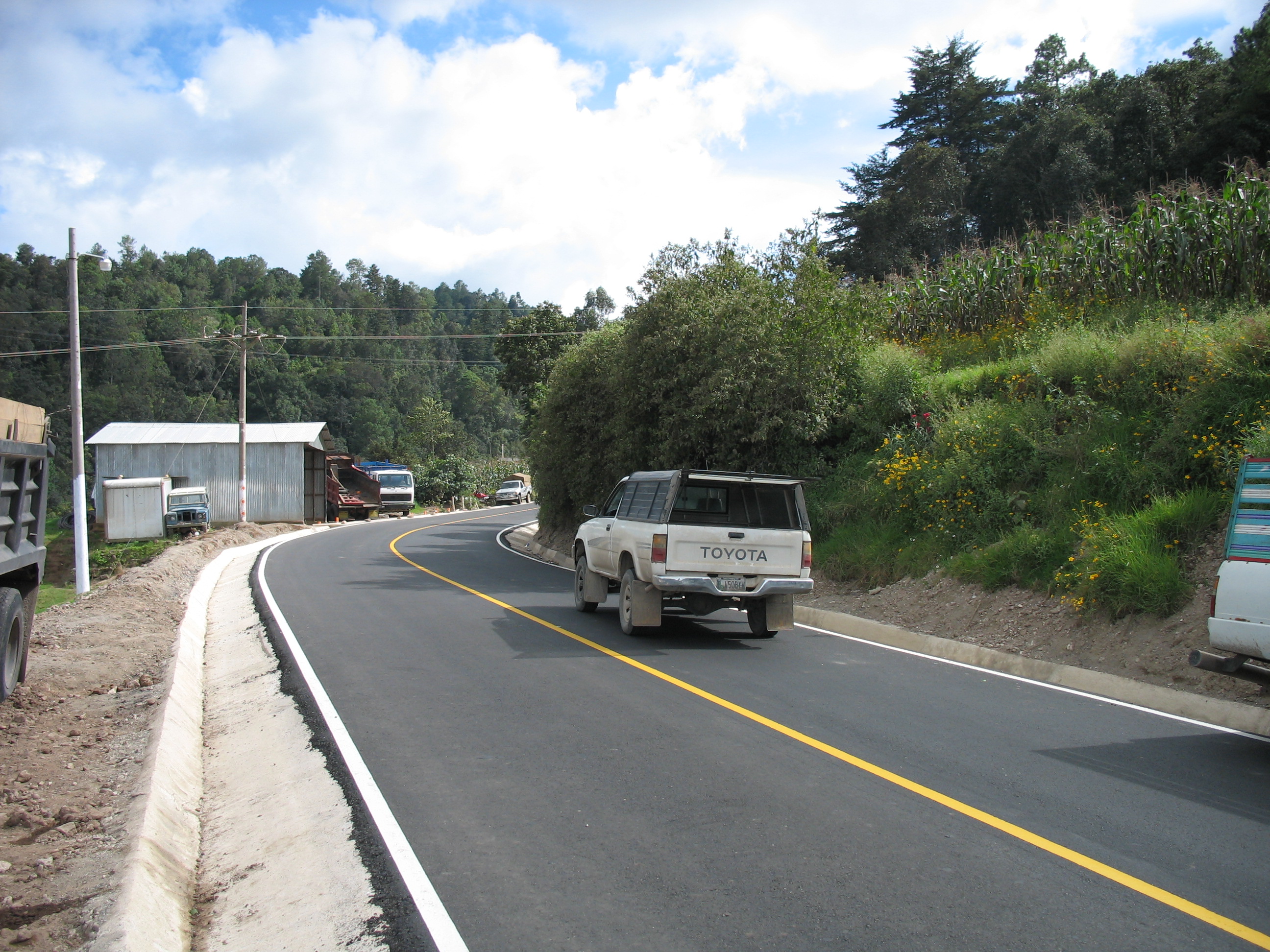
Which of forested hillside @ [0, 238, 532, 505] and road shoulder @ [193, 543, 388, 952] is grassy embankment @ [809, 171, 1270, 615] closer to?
road shoulder @ [193, 543, 388, 952]

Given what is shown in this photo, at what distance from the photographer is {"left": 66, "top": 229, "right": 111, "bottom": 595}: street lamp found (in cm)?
2167

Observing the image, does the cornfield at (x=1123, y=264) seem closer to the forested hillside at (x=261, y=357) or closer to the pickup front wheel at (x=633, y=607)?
the pickup front wheel at (x=633, y=607)

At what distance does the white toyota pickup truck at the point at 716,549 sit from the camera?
11391mm

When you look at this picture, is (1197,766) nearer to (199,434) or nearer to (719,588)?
(719,588)

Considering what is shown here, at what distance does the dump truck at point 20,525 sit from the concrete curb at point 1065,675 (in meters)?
9.62

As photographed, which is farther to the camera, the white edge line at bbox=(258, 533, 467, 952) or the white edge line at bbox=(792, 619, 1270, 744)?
the white edge line at bbox=(792, 619, 1270, 744)

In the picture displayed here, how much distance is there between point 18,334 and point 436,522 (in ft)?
98.4

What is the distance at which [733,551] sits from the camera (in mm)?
11508

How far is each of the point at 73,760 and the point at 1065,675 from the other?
29.9 ft

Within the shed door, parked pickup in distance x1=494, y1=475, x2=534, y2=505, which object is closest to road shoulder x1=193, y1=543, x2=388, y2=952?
the shed door

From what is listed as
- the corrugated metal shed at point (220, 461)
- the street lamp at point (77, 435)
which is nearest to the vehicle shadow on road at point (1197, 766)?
the street lamp at point (77, 435)

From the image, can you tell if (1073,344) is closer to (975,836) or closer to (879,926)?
(975,836)

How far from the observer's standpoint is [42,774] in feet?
22.1

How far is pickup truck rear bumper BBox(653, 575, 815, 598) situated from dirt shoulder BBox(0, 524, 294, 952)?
5553 millimetres
